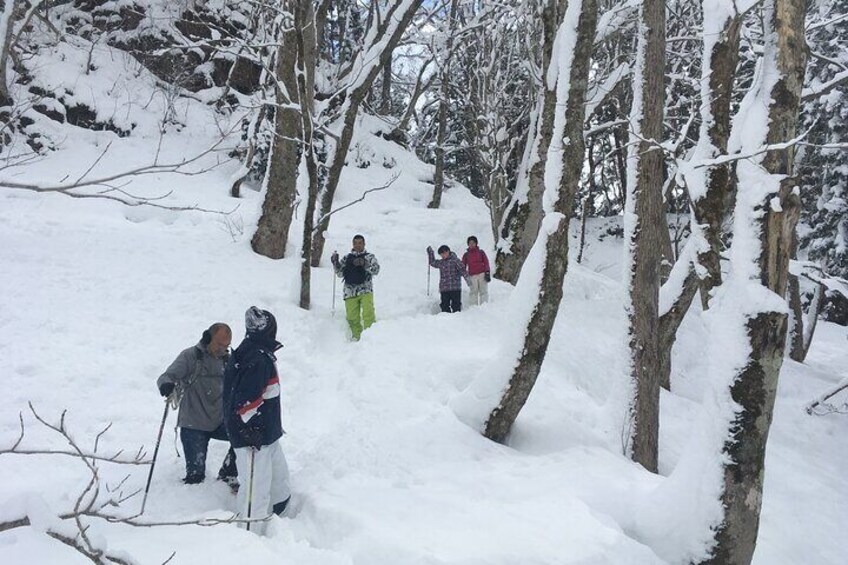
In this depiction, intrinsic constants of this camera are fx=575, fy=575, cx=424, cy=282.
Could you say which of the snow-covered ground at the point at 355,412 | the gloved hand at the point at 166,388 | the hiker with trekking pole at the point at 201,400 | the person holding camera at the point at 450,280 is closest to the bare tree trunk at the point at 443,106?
the snow-covered ground at the point at 355,412

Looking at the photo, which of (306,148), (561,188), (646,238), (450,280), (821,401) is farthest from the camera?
(450,280)

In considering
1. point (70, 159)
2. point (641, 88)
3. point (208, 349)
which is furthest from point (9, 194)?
point (641, 88)

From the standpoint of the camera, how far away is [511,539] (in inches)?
147

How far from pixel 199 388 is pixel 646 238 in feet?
16.7

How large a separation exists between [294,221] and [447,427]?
972 cm

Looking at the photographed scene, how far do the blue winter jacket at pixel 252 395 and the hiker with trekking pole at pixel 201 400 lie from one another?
0.70 meters

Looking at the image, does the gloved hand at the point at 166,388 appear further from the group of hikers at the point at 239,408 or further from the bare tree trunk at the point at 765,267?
the bare tree trunk at the point at 765,267

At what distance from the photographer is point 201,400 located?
16.8 feet

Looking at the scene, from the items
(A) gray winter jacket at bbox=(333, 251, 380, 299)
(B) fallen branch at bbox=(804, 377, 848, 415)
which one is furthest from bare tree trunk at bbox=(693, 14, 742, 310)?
(B) fallen branch at bbox=(804, 377, 848, 415)

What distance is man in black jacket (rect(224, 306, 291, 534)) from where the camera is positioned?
437 cm

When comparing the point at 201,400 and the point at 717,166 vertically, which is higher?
the point at 717,166

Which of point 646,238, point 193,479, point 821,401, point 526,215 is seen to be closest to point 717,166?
point 646,238

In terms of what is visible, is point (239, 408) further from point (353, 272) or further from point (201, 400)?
point (353, 272)

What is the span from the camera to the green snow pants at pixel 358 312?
30.7 ft
